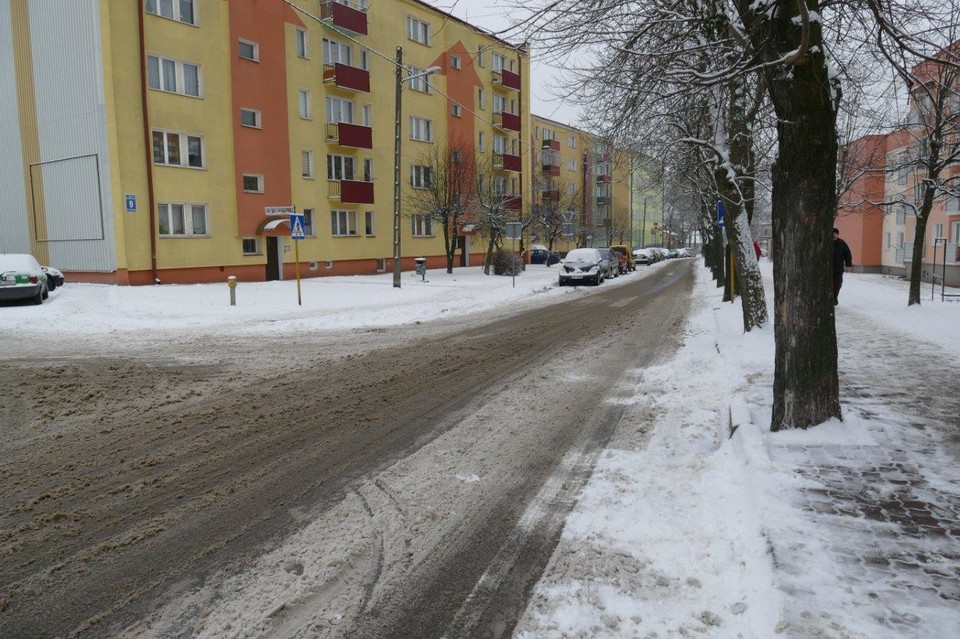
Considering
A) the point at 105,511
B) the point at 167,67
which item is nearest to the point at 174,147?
the point at 167,67

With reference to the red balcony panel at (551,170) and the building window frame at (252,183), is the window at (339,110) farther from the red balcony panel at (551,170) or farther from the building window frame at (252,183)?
the red balcony panel at (551,170)

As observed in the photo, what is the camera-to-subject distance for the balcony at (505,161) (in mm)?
43875

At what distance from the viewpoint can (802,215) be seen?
5469 mm

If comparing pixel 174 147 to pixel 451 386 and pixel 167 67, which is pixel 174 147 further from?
pixel 451 386

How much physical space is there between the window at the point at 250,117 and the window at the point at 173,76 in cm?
207

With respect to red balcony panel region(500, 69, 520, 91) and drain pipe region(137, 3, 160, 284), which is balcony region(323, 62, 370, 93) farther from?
red balcony panel region(500, 69, 520, 91)

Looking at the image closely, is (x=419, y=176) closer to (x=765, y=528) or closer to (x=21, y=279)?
(x=21, y=279)

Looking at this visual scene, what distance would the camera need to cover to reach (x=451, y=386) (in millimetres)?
8344

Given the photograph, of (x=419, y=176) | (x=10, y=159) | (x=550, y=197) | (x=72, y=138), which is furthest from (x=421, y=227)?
(x=10, y=159)

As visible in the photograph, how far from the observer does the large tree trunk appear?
536cm

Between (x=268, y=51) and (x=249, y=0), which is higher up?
(x=249, y=0)

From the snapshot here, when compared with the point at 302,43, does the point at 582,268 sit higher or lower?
lower

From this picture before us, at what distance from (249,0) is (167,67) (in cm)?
497

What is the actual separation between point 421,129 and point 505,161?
333 inches
